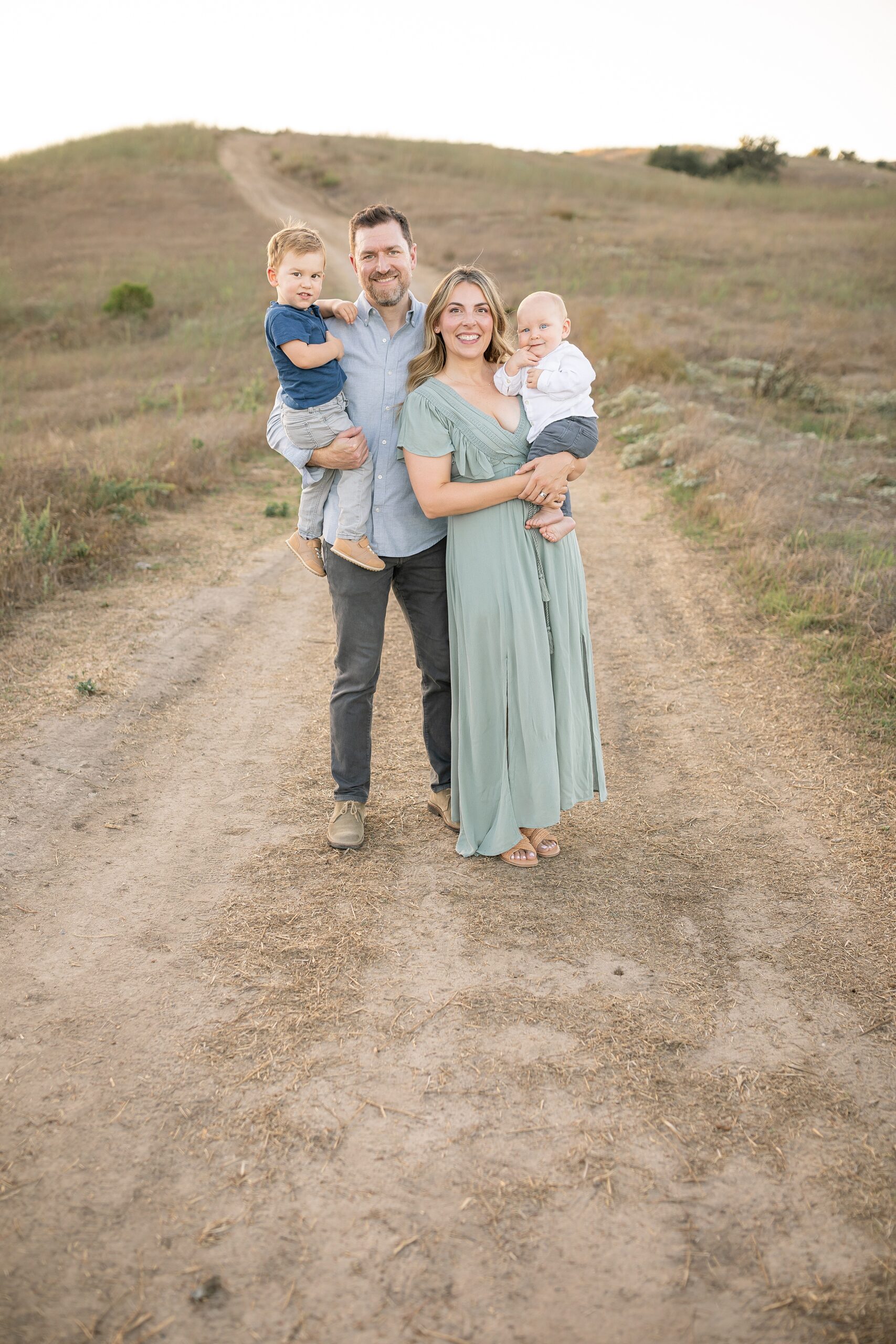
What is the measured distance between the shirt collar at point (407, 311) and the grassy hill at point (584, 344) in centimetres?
290

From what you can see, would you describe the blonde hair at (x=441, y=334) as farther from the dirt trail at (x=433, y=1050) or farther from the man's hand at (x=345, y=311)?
the dirt trail at (x=433, y=1050)

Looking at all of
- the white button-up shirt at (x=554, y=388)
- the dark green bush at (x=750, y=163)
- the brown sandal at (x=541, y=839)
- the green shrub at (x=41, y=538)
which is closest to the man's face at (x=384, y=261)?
the white button-up shirt at (x=554, y=388)

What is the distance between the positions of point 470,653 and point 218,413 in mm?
8582

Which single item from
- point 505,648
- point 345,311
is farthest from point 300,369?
point 505,648

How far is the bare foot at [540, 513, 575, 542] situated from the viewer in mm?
3211

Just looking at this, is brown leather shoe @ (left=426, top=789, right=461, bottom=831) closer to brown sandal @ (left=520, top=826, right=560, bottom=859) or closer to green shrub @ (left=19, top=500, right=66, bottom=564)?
brown sandal @ (left=520, top=826, right=560, bottom=859)

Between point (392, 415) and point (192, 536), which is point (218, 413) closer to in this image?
point (192, 536)

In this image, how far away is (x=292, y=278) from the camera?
309 cm

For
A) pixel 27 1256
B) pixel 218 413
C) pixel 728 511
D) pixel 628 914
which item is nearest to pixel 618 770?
pixel 628 914

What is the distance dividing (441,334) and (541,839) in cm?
193

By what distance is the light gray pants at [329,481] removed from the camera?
310cm

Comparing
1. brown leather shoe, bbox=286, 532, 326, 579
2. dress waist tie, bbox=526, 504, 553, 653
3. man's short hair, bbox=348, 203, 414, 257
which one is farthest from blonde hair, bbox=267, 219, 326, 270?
dress waist tie, bbox=526, 504, 553, 653

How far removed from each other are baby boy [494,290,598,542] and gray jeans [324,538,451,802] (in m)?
0.61

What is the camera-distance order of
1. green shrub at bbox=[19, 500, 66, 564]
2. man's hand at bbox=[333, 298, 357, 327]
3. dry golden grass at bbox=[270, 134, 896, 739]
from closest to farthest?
man's hand at bbox=[333, 298, 357, 327], dry golden grass at bbox=[270, 134, 896, 739], green shrub at bbox=[19, 500, 66, 564]
